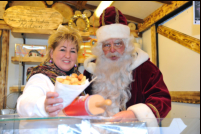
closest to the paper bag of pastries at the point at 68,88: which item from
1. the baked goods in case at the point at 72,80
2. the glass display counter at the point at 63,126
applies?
the baked goods in case at the point at 72,80

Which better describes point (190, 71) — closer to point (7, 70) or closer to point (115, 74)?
point (115, 74)

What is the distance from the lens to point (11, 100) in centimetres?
345

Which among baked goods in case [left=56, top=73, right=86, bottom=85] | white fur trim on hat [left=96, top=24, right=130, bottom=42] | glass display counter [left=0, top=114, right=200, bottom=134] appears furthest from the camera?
white fur trim on hat [left=96, top=24, right=130, bottom=42]

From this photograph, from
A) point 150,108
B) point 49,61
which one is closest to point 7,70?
point 49,61

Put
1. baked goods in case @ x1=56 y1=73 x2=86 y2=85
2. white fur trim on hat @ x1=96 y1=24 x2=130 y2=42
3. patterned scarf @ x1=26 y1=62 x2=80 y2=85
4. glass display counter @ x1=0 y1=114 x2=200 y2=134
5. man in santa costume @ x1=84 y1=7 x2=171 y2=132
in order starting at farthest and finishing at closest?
white fur trim on hat @ x1=96 y1=24 x2=130 y2=42
man in santa costume @ x1=84 y1=7 x2=171 y2=132
patterned scarf @ x1=26 y1=62 x2=80 y2=85
baked goods in case @ x1=56 y1=73 x2=86 y2=85
glass display counter @ x1=0 y1=114 x2=200 y2=134

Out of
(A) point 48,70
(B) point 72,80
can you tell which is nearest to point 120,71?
(A) point 48,70

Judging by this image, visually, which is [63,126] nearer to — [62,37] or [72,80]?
[72,80]

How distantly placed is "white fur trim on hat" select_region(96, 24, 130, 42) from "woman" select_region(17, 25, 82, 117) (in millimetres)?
371

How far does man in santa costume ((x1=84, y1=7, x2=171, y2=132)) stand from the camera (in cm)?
166

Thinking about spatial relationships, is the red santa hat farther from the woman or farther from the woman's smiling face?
the woman's smiling face

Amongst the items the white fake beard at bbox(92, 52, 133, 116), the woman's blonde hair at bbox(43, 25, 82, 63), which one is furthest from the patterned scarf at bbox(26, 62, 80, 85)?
the white fake beard at bbox(92, 52, 133, 116)

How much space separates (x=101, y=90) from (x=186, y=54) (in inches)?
78.5

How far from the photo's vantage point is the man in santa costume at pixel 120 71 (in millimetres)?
1664

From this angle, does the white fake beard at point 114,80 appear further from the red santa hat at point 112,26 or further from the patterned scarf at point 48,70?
the patterned scarf at point 48,70
